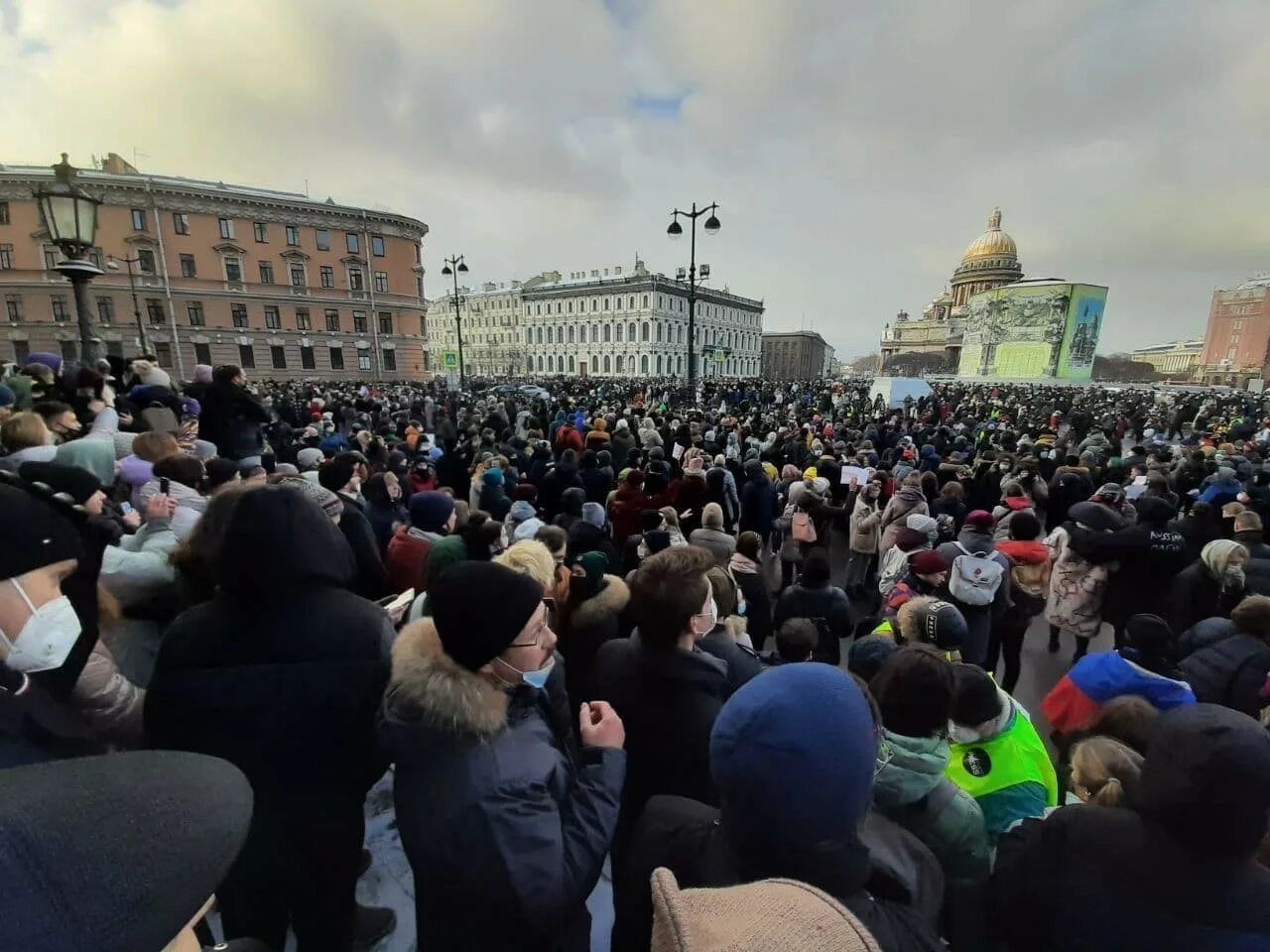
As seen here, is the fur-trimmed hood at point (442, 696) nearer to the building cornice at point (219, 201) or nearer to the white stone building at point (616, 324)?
the building cornice at point (219, 201)

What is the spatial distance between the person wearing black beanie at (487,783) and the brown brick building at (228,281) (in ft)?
148

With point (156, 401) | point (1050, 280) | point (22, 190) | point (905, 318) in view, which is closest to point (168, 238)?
point (22, 190)

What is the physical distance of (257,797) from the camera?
177cm

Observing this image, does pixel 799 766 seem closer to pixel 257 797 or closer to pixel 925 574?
pixel 257 797

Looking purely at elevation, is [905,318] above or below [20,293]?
above

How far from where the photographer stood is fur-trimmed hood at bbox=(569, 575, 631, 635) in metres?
2.89

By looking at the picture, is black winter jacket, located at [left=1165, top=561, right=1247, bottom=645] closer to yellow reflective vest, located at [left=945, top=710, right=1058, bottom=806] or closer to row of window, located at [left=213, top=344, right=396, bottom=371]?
yellow reflective vest, located at [left=945, top=710, right=1058, bottom=806]

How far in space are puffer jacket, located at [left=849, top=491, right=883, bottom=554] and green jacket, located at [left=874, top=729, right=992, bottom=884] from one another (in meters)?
4.88

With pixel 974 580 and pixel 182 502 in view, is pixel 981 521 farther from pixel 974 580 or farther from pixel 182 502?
pixel 182 502

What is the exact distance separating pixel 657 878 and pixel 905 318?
361ft

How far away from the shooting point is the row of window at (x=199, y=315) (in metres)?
36.1

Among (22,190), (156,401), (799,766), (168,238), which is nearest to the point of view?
(799,766)

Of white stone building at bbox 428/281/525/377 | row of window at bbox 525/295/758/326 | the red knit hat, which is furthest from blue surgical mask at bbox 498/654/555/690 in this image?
white stone building at bbox 428/281/525/377

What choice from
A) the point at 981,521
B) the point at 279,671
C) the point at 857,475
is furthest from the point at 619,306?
the point at 279,671
